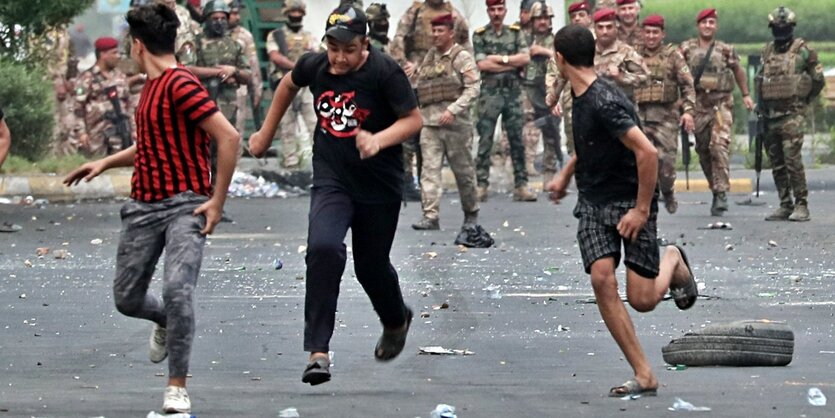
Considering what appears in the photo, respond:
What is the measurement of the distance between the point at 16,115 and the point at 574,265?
8.58 m

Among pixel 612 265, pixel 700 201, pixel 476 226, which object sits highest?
pixel 612 265

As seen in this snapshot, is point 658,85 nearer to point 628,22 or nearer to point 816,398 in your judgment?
point 628,22

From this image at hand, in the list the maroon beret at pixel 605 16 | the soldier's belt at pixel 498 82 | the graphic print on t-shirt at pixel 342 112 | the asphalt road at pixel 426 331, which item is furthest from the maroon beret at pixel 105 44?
the graphic print on t-shirt at pixel 342 112

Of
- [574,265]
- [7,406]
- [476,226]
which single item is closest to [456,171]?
[476,226]

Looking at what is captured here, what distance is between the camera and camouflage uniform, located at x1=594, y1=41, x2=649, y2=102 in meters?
16.3

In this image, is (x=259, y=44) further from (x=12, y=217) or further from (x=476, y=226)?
(x=476, y=226)

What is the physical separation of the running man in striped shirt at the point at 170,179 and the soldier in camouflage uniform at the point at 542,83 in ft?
45.2

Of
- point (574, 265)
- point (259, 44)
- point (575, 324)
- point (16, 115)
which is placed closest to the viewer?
point (575, 324)

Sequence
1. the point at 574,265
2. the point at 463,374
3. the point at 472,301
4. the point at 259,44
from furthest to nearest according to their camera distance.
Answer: the point at 259,44
the point at 574,265
the point at 472,301
the point at 463,374

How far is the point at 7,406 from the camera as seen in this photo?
7.84 meters

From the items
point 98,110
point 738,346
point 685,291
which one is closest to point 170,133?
point 685,291

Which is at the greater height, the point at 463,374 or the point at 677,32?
the point at 463,374

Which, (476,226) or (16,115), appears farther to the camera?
(16,115)

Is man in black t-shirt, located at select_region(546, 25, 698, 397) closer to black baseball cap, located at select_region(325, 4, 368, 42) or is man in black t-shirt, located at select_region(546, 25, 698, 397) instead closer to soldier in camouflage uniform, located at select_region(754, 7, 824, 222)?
black baseball cap, located at select_region(325, 4, 368, 42)
